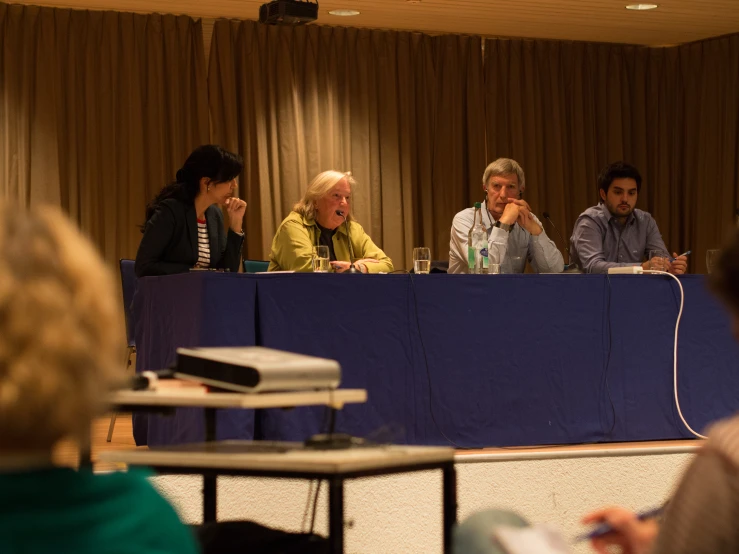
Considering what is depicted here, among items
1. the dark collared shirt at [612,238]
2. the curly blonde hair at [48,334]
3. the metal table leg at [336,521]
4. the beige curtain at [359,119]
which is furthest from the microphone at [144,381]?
the beige curtain at [359,119]

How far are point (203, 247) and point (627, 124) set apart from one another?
426cm

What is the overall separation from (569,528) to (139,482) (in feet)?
9.81

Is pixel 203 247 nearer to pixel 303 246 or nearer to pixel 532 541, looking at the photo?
pixel 303 246

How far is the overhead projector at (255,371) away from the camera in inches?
74.0

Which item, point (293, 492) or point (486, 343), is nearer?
point (293, 492)

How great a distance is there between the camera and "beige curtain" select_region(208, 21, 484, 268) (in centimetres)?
685

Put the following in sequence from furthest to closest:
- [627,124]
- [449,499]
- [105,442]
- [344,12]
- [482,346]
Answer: [627,124] < [344,12] < [105,442] < [482,346] < [449,499]

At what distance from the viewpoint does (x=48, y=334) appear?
97 centimetres

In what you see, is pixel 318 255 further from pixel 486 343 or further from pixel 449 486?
pixel 449 486

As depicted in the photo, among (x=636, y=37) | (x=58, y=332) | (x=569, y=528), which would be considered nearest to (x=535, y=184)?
(x=636, y=37)

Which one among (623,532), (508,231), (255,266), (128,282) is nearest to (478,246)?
(508,231)

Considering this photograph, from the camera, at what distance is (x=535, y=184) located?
7547 mm

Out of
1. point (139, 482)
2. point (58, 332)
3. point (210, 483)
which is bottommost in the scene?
point (210, 483)

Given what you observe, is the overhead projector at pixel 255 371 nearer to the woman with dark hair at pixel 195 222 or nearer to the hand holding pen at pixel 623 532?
the hand holding pen at pixel 623 532
